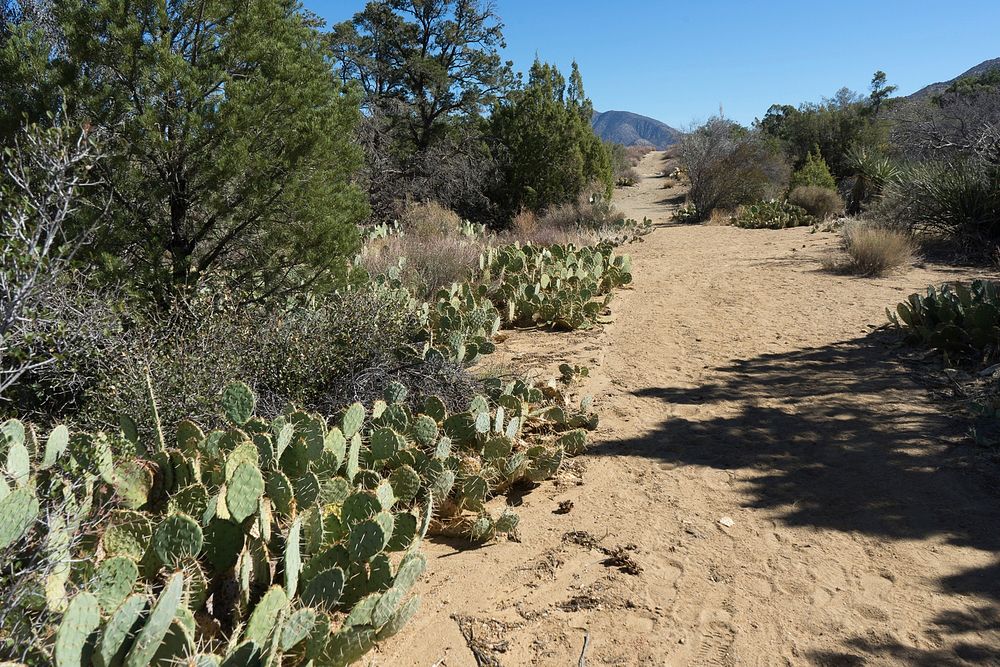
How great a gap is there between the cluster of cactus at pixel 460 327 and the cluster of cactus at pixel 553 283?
1.86ft

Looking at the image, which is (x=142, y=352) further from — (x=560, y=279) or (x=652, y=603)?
(x=560, y=279)

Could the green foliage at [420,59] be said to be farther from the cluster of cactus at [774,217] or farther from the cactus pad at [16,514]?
the cactus pad at [16,514]

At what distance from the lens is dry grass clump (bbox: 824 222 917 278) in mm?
10352

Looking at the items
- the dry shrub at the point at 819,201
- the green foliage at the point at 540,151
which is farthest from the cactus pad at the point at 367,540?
the dry shrub at the point at 819,201

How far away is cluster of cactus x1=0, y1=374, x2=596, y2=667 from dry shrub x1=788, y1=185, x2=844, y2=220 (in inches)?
651

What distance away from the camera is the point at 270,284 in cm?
587

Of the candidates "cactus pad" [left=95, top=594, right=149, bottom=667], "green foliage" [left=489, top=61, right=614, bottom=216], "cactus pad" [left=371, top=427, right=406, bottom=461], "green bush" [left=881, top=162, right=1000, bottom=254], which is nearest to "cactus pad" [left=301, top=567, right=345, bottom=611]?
"cactus pad" [left=95, top=594, right=149, bottom=667]

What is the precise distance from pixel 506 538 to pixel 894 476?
2.33m

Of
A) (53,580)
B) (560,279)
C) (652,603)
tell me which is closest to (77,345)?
(53,580)

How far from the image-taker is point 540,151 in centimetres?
1731

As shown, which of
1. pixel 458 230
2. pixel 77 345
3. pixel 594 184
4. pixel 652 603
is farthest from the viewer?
pixel 594 184

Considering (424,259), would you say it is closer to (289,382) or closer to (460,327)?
(460,327)

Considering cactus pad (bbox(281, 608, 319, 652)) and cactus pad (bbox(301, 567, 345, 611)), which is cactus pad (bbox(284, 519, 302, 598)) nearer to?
cactus pad (bbox(301, 567, 345, 611))

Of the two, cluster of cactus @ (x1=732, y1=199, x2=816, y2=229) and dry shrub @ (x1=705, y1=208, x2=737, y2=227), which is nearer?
cluster of cactus @ (x1=732, y1=199, x2=816, y2=229)
